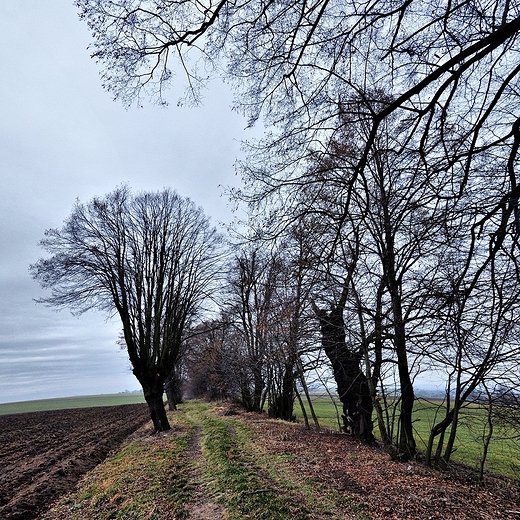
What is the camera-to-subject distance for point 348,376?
1008 centimetres

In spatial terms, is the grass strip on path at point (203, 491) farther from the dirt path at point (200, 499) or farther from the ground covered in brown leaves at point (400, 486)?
the ground covered in brown leaves at point (400, 486)

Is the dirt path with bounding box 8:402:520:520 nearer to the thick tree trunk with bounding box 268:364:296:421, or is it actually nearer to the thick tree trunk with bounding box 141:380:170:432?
the thick tree trunk with bounding box 141:380:170:432

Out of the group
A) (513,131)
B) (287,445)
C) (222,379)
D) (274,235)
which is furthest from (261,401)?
(513,131)

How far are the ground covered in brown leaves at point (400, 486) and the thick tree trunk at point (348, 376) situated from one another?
5.32 feet

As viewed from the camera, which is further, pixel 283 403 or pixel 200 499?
pixel 283 403

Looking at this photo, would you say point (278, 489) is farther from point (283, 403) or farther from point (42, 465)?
point (283, 403)

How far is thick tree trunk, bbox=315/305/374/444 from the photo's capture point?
8781 mm

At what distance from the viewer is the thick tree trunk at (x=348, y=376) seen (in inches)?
346

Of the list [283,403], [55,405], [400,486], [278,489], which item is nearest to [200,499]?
[278,489]

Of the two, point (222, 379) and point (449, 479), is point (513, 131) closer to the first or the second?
point (449, 479)

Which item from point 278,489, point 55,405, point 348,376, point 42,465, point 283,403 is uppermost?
point 348,376

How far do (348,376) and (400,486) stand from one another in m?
4.21

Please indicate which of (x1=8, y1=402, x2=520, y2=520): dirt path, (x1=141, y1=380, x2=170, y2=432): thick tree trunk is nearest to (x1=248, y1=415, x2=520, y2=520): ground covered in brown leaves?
(x1=8, y1=402, x2=520, y2=520): dirt path

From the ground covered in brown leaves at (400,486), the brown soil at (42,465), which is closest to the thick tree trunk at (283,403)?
the brown soil at (42,465)
